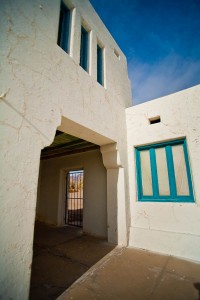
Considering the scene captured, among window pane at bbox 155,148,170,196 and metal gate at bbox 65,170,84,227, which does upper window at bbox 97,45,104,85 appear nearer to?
window pane at bbox 155,148,170,196

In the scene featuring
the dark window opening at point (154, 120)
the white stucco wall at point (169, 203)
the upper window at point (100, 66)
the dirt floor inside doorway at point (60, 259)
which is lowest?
the dirt floor inside doorway at point (60, 259)

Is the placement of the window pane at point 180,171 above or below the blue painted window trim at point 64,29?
below

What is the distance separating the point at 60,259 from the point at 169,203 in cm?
293

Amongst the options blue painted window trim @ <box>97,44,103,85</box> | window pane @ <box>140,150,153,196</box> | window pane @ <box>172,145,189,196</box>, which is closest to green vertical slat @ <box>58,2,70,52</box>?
blue painted window trim @ <box>97,44,103,85</box>

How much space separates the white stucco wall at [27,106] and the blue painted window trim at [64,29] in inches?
5.8

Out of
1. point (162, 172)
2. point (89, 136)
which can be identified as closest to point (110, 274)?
point (162, 172)

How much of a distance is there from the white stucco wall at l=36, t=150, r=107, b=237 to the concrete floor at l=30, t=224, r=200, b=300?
127 centimetres

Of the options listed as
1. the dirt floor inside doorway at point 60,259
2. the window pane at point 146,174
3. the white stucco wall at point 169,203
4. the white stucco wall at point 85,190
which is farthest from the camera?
the white stucco wall at point 85,190

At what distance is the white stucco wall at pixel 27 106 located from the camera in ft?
5.62

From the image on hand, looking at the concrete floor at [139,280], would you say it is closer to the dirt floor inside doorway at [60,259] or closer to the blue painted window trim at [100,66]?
the dirt floor inside doorway at [60,259]

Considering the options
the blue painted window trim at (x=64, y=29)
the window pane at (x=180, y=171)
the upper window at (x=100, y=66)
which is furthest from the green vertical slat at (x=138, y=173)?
the blue painted window trim at (x=64, y=29)

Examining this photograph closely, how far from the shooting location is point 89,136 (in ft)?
12.3

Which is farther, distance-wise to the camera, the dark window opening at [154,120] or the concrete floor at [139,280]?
the dark window opening at [154,120]

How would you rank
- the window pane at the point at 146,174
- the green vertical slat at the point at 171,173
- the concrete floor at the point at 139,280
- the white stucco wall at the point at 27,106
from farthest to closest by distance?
the window pane at the point at 146,174 < the green vertical slat at the point at 171,173 < the concrete floor at the point at 139,280 < the white stucco wall at the point at 27,106
